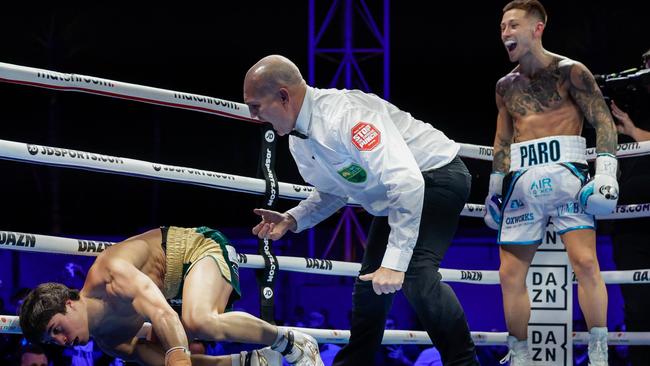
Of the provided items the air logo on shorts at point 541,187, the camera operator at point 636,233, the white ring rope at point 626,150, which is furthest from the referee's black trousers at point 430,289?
the camera operator at point 636,233

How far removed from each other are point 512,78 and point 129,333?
1.87m

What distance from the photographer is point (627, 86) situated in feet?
12.1

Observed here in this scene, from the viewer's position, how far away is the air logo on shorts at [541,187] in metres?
3.44

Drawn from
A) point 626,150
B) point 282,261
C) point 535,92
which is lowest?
point 282,261

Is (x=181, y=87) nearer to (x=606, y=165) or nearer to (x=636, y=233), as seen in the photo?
(x=636, y=233)

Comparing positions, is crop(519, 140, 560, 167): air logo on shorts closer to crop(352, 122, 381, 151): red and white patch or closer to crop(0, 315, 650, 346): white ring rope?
crop(0, 315, 650, 346): white ring rope

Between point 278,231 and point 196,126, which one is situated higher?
point 196,126

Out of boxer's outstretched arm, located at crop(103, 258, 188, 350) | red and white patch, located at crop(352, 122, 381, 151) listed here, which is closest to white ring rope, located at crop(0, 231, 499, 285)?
boxer's outstretched arm, located at crop(103, 258, 188, 350)

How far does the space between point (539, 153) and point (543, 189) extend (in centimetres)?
15

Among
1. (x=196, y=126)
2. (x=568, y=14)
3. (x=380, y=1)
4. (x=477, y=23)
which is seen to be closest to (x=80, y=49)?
(x=196, y=126)

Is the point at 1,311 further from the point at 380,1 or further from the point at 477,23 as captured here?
the point at 380,1

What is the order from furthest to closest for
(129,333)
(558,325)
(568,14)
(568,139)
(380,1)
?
(380,1)
(568,14)
(558,325)
(568,139)
(129,333)

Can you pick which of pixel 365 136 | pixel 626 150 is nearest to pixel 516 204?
pixel 626 150

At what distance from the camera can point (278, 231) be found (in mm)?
3189
